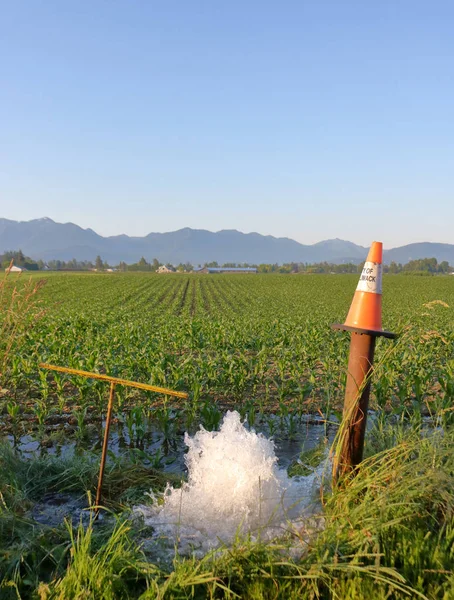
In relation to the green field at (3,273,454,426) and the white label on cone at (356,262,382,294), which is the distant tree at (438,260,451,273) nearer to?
the green field at (3,273,454,426)

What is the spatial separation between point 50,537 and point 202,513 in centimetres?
112

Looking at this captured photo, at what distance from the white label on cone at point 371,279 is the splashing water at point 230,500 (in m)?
1.54

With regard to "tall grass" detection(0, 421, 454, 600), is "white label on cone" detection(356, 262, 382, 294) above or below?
above

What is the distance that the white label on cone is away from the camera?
3.55m

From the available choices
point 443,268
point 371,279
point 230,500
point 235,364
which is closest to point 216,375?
point 235,364

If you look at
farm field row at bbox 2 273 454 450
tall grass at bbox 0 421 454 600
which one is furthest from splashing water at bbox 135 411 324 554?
farm field row at bbox 2 273 454 450

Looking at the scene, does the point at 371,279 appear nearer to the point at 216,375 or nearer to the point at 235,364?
the point at 216,375

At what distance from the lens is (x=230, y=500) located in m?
3.53

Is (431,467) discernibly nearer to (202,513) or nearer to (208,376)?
(202,513)

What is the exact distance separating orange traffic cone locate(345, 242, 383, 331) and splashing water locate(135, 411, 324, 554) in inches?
52.1

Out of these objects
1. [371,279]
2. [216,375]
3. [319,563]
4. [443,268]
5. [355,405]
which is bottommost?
[216,375]

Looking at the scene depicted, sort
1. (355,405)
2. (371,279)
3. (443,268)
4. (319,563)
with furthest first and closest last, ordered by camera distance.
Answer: (443,268), (371,279), (355,405), (319,563)

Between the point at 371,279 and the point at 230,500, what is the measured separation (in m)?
1.99

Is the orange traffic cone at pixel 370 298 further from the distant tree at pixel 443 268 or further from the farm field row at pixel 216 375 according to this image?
the distant tree at pixel 443 268
